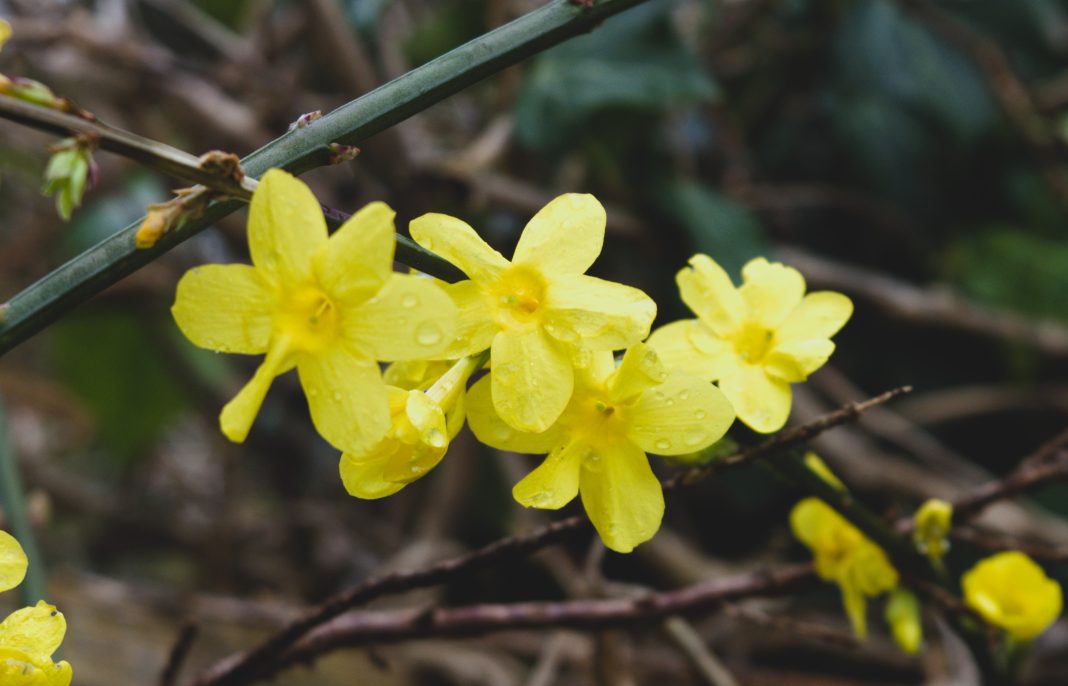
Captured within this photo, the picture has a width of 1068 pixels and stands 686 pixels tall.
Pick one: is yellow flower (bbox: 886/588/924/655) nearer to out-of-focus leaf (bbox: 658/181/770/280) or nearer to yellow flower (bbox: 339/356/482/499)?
yellow flower (bbox: 339/356/482/499)

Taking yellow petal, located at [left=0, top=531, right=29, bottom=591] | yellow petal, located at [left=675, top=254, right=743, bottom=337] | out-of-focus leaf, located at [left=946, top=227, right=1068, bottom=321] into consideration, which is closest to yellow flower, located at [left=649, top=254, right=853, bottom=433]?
yellow petal, located at [left=675, top=254, right=743, bottom=337]

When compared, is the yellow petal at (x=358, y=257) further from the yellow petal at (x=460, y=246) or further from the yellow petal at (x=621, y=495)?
the yellow petal at (x=621, y=495)

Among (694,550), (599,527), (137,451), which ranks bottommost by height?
(694,550)

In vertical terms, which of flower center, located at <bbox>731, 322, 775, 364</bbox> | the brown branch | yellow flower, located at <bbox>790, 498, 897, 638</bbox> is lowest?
yellow flower, located at <bbox>790, 498, 897, 638</bbox>

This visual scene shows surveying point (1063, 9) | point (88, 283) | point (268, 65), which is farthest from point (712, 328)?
point (1063, 9)

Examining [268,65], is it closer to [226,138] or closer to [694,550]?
[226,138]

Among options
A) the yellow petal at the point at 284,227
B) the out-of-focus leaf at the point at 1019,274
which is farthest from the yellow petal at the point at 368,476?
the out-of-focus leaf at the point at 1019,274

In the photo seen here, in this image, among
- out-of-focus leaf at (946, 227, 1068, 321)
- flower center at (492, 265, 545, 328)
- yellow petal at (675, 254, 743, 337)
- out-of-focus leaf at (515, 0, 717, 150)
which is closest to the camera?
flower center at (492, 265, 545, 328)
